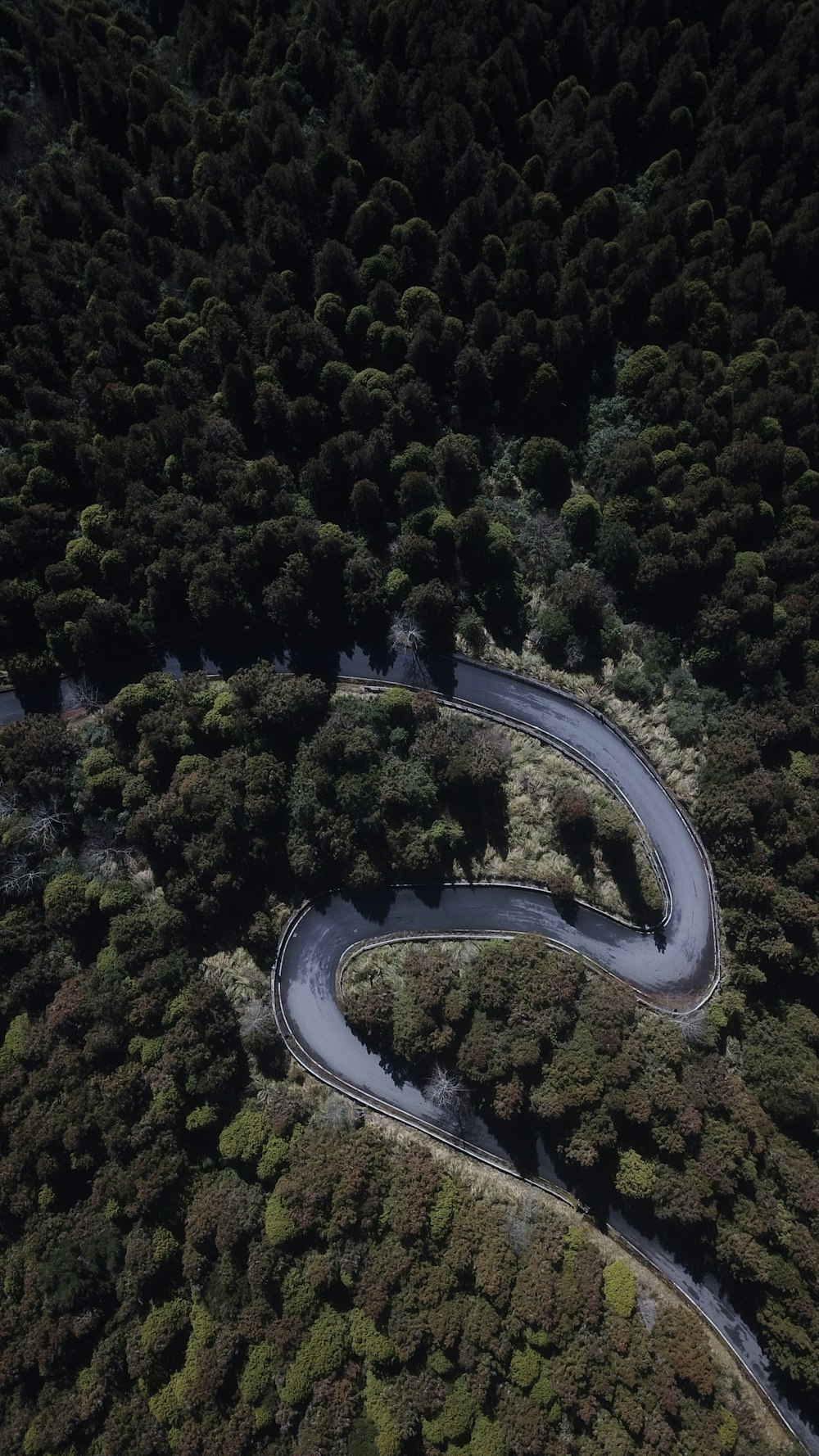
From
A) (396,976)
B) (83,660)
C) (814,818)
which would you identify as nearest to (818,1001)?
(814,818)

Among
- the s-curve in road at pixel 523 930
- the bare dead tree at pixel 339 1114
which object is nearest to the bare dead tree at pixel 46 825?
the s-curve in road at pixel 523 930

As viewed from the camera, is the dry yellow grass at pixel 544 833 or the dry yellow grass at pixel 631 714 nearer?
the dry yellow grass at pixel 544 833

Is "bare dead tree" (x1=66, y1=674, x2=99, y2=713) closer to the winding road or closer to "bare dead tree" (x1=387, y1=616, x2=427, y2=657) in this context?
the winding road

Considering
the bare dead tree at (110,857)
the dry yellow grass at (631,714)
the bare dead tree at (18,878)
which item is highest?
the dry yellow grass at (631,714)

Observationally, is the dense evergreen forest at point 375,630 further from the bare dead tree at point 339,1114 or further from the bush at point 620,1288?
the bare dead tree at point 339,1114

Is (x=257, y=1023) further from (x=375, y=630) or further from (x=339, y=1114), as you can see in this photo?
(x=375, y=630)

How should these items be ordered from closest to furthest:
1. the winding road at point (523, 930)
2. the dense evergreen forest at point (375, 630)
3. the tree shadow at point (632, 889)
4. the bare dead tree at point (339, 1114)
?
the dense evergreen forest at point (375, 630) → the bare dead tree at point (339, 1114) → the winding road at point (523, 930) → the tree shadow at point (632, 889)
